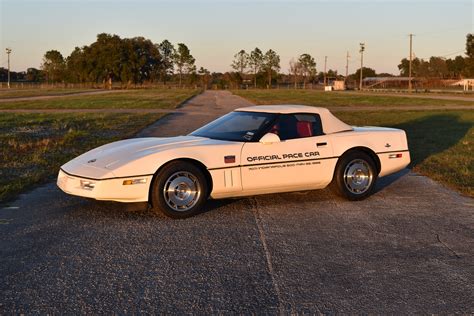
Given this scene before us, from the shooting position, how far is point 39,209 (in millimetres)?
6203

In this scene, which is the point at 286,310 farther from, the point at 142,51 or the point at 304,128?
the point at 142,51

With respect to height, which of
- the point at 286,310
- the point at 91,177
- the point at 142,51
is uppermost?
the point at 142,51

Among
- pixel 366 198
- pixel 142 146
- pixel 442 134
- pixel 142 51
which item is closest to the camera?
pixel 142 146

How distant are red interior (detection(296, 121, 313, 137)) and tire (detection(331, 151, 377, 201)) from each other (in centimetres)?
53

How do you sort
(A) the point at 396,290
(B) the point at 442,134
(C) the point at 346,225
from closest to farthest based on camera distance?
(A) the point at 396,290 → (C) the point at 346,225 → (B) the point at 442,134

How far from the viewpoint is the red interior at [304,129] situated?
648 centimetres

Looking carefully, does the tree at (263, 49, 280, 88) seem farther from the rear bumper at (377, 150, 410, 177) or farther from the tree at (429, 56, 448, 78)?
the rear bumper at (377, 150, 410, 177)

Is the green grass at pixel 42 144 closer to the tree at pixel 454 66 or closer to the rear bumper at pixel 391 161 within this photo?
the rear bumper at pixel 391 161

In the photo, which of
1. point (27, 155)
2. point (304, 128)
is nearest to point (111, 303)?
point (304, 128)

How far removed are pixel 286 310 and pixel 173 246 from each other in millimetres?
1641

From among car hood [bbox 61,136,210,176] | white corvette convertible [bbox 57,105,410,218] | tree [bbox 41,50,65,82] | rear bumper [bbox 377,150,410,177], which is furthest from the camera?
tree [bbox 41,50,65,82]

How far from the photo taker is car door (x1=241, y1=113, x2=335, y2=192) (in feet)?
19.8

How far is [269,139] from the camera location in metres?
6.05

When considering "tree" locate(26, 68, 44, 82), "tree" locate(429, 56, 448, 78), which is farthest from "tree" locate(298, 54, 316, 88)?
"tree" locate(26, 68, 44, 82)
